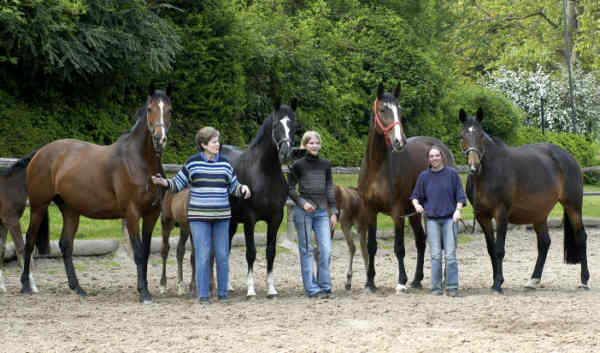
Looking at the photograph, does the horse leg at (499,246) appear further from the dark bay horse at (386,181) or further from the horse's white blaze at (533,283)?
the dark bay horse at (386,181)

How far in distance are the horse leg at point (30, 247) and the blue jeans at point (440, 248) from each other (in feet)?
14.1

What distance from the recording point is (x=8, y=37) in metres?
12.2

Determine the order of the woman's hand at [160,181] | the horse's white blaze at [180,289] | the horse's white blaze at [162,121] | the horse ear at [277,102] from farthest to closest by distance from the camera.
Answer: the horse's white blaze at [180,289] → the horse ear at [277,102] → the horse's white blaze at [162,121] → the woman's hand at [160,181]

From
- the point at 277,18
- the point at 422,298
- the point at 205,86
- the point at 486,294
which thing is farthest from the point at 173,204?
the point at 277,18

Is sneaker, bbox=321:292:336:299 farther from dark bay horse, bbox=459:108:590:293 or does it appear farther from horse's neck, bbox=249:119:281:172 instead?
dark bay horse, bbox=459:108:590:293

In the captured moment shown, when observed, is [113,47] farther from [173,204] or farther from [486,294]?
[486,294]

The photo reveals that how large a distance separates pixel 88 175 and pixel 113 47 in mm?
6218

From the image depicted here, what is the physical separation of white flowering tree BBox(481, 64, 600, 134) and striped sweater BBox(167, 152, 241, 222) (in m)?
28.2

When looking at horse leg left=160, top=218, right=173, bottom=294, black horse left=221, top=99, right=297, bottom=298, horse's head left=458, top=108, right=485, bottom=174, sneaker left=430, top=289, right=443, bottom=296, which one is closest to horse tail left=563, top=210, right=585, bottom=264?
horse's head left=458, top=108, right=485, bottom=174

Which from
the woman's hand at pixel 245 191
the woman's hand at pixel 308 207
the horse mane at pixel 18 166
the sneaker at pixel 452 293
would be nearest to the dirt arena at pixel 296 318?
the sneaker at pixel 452 293

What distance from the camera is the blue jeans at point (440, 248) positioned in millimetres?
7480

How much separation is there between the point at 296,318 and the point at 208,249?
1332 millimetres

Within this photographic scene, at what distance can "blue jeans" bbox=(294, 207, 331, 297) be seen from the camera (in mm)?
7402

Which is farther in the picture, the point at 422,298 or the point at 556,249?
the point at 556,249
